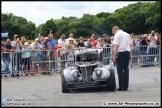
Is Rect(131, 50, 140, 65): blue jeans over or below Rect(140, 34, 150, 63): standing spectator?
below

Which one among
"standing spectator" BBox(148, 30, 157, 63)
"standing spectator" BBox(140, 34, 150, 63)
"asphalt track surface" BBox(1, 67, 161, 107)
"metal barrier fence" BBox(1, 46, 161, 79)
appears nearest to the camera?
"asphalt track surface" BBox(1, 67, 161, 107)

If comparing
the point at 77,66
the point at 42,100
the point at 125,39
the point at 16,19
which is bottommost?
the point at 42,100

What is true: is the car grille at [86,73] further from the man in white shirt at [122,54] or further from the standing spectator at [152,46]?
the standing spectator at [152,46]

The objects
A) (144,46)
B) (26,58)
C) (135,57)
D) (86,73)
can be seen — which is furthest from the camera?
(144,46)

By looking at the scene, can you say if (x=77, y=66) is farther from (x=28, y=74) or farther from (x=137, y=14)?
(x=137, y=14)

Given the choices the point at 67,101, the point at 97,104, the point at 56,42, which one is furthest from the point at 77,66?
the point at 56,42

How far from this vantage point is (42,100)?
33.3 ft

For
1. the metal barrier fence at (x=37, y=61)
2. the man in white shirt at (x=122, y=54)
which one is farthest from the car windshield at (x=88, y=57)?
the metal barrier fence at (x=37, y=61)

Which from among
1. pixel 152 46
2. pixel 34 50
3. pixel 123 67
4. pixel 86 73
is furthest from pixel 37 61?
pixel 123 67

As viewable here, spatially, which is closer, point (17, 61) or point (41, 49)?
point (17, 61)

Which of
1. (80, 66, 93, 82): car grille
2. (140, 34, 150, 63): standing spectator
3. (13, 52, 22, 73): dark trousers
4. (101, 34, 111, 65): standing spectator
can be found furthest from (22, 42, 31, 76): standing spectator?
(140, 34, 150, 63): standing spectator

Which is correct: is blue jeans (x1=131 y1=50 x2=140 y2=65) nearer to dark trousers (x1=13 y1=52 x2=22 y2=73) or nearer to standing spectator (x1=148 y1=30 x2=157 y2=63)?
standing spectator (x1=148 y1=30 x2=157 y2=63)

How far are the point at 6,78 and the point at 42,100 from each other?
7.40 meters

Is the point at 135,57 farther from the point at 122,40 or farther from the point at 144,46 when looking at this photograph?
the point at 122,40
